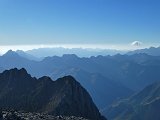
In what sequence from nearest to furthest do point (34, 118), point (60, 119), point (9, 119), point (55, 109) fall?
1. point (9, 119)
2. point (34, 118)
3. point (60, 119)
4. point (55, 109)

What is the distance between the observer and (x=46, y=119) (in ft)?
308

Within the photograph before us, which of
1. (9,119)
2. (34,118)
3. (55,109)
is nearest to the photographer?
(9,119)

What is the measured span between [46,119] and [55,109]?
325ft

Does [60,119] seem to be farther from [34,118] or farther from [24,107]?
[24,107]

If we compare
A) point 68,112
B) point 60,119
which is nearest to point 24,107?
point 68,112

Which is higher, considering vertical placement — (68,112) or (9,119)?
(9,119)

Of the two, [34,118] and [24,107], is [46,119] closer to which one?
[34,118]

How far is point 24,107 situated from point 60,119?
10104cm

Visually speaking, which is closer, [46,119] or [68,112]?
[46,119]

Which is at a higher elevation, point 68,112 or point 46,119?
point 46,119

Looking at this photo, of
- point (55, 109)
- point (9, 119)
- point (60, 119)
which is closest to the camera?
point (9, 119)

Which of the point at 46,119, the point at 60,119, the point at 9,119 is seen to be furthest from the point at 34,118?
the point at 9,119

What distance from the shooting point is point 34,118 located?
91.5 metres

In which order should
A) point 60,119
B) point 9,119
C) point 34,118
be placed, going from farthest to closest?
point 60,119 < point 34,118 < point 9,119
